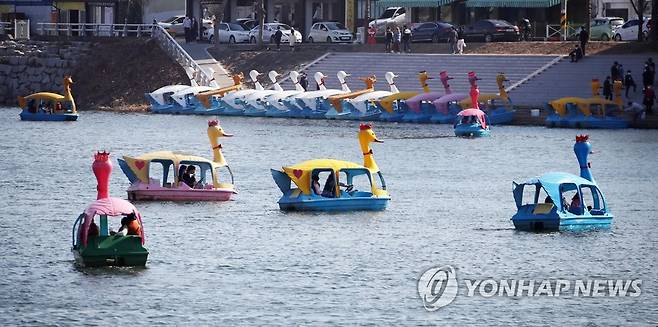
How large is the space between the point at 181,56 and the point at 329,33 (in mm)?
10070

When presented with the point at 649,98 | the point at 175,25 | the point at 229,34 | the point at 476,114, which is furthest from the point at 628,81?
the point at 175,25

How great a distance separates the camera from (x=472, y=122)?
72000 millimetres

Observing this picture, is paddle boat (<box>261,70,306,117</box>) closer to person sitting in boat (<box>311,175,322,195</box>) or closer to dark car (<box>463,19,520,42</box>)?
dark car (<box>463,19,520,42</box>)

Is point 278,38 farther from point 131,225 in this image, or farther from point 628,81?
point 131,225

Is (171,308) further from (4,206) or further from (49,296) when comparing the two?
(4,206)

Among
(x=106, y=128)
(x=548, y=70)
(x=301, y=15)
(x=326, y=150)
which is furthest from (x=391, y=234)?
(x=301, y=15)

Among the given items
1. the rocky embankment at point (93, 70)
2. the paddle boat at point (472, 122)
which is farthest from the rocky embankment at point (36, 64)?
the paddle boat at point (472, 122)

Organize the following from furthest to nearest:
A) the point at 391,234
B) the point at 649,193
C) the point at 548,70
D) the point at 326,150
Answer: the point at 548,70 → the point at 326,150 → the point at 649,193 → the point at 391,234

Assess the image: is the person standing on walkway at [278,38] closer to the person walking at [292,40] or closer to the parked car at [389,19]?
the person walking at [292,40]

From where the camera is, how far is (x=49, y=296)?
110 feet

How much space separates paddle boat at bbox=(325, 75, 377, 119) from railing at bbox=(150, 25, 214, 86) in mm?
8678

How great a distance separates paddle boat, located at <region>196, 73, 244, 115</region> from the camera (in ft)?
287

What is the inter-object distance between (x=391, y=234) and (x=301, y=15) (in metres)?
67.5

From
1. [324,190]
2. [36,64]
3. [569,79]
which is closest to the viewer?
[324,190]
